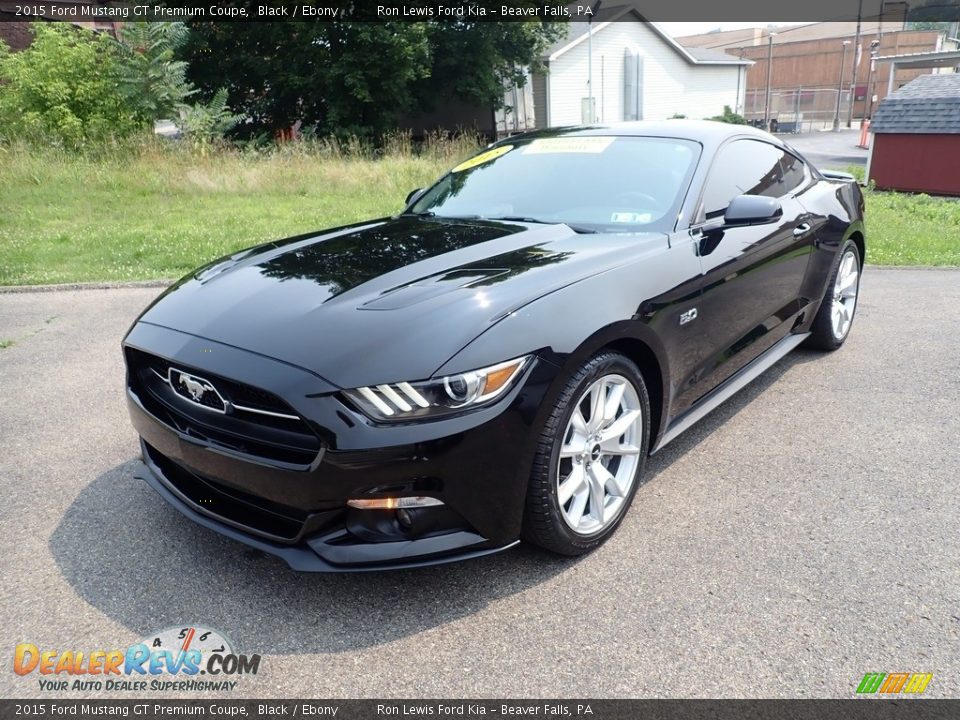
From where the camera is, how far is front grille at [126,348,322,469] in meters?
2.23

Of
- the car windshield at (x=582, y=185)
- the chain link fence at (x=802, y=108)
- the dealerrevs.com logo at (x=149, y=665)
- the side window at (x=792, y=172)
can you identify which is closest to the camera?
the dealerrevs.com logo at (x=149, y=665)

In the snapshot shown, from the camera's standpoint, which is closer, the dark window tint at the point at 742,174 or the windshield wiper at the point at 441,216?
the dark window tint at the point at 742,174

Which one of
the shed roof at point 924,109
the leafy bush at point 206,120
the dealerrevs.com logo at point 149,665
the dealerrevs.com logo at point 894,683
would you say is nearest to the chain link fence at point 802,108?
the shed roof at point 924,109

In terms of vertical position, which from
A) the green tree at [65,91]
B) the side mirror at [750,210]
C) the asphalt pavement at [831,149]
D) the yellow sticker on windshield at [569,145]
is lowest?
the asphalt pavement at [831,149]

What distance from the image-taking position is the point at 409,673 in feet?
7.14

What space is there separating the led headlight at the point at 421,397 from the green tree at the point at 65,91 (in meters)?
16.5

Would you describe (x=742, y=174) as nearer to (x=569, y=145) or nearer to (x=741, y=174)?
(x=741, y=174)

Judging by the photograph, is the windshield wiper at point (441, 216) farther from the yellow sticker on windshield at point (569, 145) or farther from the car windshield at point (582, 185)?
the yellow sticker on windshield at point (569, 145)

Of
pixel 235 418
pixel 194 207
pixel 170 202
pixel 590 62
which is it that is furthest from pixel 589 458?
pixel 590 62

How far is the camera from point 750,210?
3.30 meters

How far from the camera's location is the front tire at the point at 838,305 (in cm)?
477

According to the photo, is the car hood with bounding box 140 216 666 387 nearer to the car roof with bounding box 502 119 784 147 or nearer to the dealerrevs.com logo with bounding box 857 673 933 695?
the car roof with bounding box 502 119 784 147

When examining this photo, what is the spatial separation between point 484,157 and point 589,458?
2312 millimetres

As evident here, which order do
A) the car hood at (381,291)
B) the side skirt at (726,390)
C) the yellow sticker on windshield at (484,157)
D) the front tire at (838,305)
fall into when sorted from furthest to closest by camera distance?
the front tire at (838,305)
the yellow sticker on windshield at (484,157)
the side skirt at (726,390)
the car hood at (381,291)
